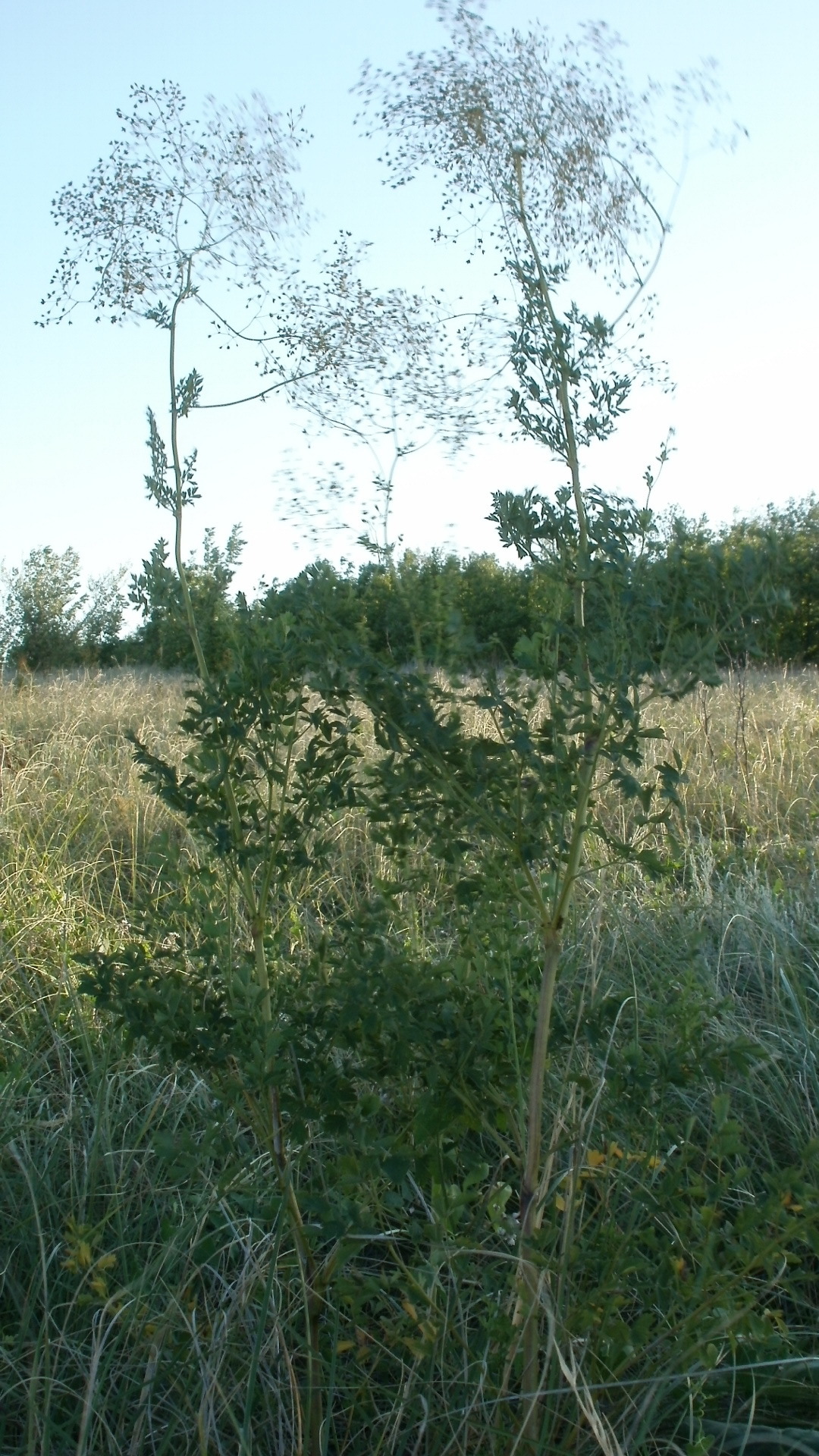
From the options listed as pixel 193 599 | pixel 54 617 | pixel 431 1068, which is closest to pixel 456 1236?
pixel 431 1068

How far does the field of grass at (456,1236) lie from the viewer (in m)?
1.50

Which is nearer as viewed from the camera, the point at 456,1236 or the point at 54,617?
the point at 456,1236

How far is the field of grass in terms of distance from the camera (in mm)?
1503

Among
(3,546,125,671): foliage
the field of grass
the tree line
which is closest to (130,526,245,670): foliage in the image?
the tree line

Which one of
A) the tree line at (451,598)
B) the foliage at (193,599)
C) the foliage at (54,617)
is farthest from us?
the foliage at (54,617)

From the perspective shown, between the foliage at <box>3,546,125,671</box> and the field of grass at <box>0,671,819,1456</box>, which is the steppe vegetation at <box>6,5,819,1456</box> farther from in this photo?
the foliage at <box>3,546,125,671</box>

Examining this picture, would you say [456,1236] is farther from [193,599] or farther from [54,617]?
[54,617]

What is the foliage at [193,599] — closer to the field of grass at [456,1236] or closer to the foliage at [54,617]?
the field of grass at [456,1236]

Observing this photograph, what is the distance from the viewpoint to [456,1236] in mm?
1685

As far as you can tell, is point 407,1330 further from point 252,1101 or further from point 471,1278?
point 252,1101

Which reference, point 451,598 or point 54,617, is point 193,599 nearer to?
point 451,598

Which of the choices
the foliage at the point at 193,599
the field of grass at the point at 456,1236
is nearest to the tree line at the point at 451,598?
the foliage at the point at 193,599

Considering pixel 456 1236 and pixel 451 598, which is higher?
pixel 451 598

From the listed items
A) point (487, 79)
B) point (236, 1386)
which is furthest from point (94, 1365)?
point (487, 79)
